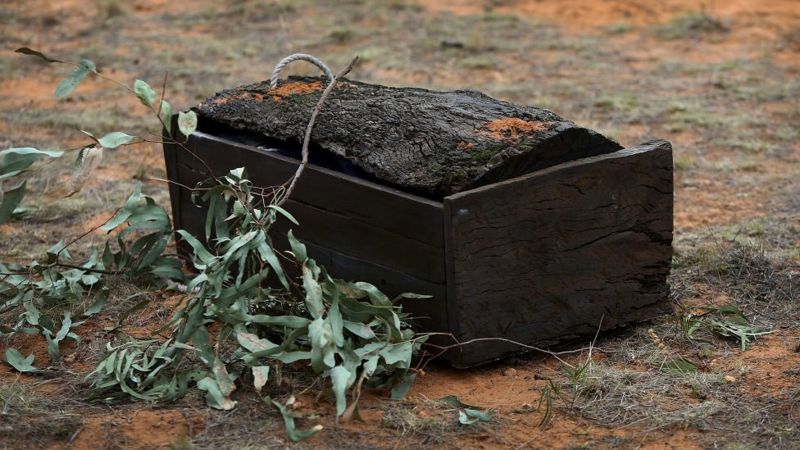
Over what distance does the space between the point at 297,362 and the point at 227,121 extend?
3.59 ft

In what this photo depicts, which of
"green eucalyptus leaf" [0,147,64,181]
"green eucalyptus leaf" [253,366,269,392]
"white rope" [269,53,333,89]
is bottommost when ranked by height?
"green eucalyptus leaf" [253,366,269,392]

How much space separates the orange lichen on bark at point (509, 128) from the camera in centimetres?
344

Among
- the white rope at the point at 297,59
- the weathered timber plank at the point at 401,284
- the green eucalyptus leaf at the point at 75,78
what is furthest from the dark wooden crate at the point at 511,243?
the green eucalyptus leaf at the point at 75,78

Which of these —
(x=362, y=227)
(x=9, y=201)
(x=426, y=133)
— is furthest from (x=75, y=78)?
(x=426, y=133)

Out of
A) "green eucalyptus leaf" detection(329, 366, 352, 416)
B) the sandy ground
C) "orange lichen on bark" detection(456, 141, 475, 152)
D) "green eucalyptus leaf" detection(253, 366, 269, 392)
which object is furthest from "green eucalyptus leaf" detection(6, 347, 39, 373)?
"orange lichen on bark" detection(456, 141, 475, 152)

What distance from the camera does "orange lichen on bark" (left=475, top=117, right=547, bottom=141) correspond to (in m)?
3.44

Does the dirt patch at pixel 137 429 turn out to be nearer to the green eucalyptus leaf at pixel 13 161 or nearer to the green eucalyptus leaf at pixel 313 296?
the green eucalyptus leaf at pixel 313 296

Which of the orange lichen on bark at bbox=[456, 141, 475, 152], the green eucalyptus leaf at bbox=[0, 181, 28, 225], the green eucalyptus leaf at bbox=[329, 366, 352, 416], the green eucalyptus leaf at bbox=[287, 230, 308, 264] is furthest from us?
the green eucalyptus leaf at bbox=[0, 181, 28, 225]

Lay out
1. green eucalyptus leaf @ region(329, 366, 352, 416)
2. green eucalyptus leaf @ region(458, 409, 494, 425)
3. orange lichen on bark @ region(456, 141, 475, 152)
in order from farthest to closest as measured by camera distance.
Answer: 1. orange lichen on bark @ region(456, 141, 475, 152)
2. green eucalyptus leaf @ region(458, 409, 494, 425)
3. green eucalyptus leaf @ region(329, 366, 352, 416)

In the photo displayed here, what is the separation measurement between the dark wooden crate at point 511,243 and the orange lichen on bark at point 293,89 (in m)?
0.29

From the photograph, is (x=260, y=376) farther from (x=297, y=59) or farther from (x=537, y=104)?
(x=537, y=104)

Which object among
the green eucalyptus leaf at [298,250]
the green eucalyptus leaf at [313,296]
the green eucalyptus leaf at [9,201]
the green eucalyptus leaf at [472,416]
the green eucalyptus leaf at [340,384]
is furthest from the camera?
the green eucalyptus leaf at [9,201]

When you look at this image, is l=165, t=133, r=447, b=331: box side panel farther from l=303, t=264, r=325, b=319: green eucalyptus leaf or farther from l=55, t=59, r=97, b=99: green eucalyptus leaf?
l=55, t=59, r=97, b=99: green eucalyptus leaf

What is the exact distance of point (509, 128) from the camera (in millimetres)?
3475
